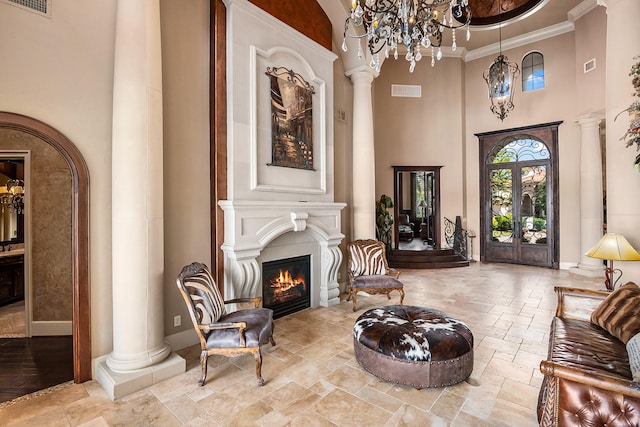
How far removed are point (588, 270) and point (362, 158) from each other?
239 inches

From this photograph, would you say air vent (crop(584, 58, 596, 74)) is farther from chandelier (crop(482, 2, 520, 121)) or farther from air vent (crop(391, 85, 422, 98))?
air vent (crop(391, 85, 422, 98))

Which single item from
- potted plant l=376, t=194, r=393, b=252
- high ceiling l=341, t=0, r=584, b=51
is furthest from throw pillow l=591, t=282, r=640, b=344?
high ceiling l=341, t=0, r=584, b=51

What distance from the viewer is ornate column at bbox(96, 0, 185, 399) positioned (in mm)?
2918

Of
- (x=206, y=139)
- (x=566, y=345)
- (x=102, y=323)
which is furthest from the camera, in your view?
(x=206, y=139)

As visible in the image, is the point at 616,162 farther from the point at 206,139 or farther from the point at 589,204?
the point at 206,139

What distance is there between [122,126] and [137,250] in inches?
46.5

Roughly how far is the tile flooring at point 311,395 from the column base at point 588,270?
4422mm

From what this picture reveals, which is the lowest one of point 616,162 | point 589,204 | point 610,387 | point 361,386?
point 361,386

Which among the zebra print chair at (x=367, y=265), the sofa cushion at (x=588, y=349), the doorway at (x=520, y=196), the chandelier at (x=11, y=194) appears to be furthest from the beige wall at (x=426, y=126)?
the chandelier at (x=11, y=194)

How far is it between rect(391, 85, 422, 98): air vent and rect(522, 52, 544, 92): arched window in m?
2.80

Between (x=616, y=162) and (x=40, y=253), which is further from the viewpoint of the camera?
(x=40, y=253)

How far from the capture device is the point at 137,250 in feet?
9.67

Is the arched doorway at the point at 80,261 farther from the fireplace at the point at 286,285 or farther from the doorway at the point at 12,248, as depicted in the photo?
the doorway at the point at 12,248

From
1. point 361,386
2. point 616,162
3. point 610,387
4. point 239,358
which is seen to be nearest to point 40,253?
point 239,358
